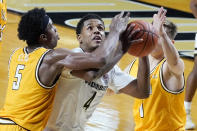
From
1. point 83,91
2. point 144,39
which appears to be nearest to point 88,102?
point 83,91

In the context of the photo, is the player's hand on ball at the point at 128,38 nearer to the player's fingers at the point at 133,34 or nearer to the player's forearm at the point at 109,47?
the player's fingers at the point at 133,34

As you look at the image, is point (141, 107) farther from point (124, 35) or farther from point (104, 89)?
point (124, 35)

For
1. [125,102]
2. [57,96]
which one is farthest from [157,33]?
[125,102]

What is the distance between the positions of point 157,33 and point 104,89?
27.8 inches

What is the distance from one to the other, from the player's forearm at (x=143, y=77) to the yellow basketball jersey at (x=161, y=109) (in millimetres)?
346

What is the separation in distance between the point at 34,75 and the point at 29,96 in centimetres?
17

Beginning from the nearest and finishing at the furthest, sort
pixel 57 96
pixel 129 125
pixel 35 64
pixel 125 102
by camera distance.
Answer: pixel 35 64
pixel 57 96
pixel 129 125
pixel 125 102

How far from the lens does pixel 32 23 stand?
4156 mm

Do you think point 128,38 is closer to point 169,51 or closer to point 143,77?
point 143,77

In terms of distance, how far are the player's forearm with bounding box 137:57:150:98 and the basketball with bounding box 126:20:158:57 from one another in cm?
29

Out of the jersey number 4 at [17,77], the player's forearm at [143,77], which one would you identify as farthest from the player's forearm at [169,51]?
the jersey number 4 at [17,77]

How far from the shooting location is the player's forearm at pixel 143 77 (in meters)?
4.29

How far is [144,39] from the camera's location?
3.90 metres

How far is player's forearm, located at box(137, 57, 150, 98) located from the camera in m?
4.29
